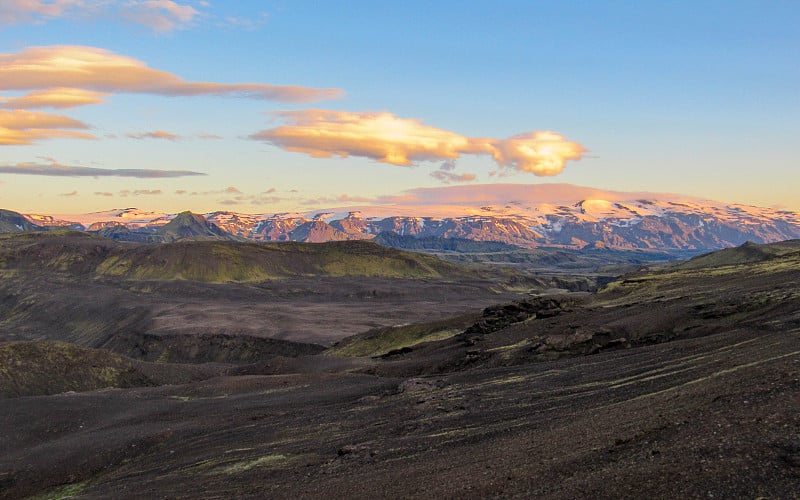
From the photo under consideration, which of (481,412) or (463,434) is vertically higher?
(463,434)

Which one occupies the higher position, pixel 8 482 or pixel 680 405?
pixel 680 405

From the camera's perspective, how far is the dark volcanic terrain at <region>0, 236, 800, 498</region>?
786 inches

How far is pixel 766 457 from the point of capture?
17203 millimetres

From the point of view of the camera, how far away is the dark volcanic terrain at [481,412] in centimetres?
1995

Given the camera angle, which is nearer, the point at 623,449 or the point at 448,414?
the point at 623,449

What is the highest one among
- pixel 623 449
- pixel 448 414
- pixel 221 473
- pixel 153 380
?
pixel 623 449

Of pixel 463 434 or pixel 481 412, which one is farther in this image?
pixel 481 412

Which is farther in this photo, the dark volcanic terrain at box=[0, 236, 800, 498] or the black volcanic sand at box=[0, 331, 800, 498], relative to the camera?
the dark volcanic terrain at box=[0, 236, 800, 498]

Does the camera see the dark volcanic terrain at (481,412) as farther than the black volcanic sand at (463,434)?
Yes

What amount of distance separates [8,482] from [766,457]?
142ft

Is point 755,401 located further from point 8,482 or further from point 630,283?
point 630,283

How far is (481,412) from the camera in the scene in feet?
112

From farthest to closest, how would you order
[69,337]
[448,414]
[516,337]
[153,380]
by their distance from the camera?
Result: [69,337] < [153,380] < [516,337] < [448,414]

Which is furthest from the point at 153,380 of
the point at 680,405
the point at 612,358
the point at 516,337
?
the point at 680,405
